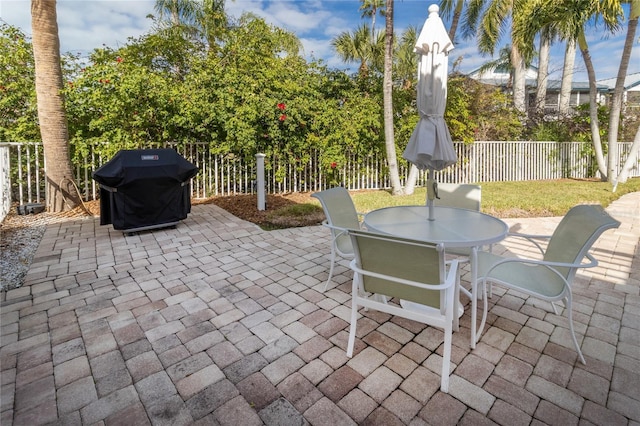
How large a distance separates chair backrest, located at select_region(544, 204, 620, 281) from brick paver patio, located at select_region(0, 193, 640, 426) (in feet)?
1.83

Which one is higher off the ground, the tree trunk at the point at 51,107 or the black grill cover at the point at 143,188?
the tree trunk at the point at 51,107

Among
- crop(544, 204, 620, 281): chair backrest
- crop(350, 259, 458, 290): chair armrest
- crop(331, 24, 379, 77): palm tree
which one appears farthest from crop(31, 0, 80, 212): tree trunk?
crop(331, 24, 379, 77): palm tree

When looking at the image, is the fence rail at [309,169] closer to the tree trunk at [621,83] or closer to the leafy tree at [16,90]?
the leafy tree at [16,90]

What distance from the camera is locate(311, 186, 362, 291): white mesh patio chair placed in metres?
3.29

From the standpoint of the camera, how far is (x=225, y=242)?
4.95 m

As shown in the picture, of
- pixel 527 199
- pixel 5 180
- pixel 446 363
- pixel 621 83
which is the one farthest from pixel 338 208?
pixel 621 83

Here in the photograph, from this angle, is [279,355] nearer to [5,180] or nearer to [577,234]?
[577,234]

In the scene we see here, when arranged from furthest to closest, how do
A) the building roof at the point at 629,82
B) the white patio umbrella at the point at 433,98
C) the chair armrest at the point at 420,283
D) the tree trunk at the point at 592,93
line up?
the building roof at the point at 629,82 < the tree trunk at the point at 592,93 < the white patio umbrella at the point at 433,98 < the chair armrest at the point at 420,283

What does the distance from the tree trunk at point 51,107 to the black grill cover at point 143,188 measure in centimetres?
222

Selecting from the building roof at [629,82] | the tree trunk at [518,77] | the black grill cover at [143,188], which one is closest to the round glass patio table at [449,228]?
the black grill cover at [143,188]

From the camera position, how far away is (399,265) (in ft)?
6.79

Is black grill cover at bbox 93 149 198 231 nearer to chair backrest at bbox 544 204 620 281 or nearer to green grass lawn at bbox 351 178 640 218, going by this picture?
green grass lawn at bbox 351 178 640 218

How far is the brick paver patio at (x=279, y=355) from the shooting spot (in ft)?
5.91

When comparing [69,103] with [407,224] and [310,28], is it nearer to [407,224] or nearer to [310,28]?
[407,224]
